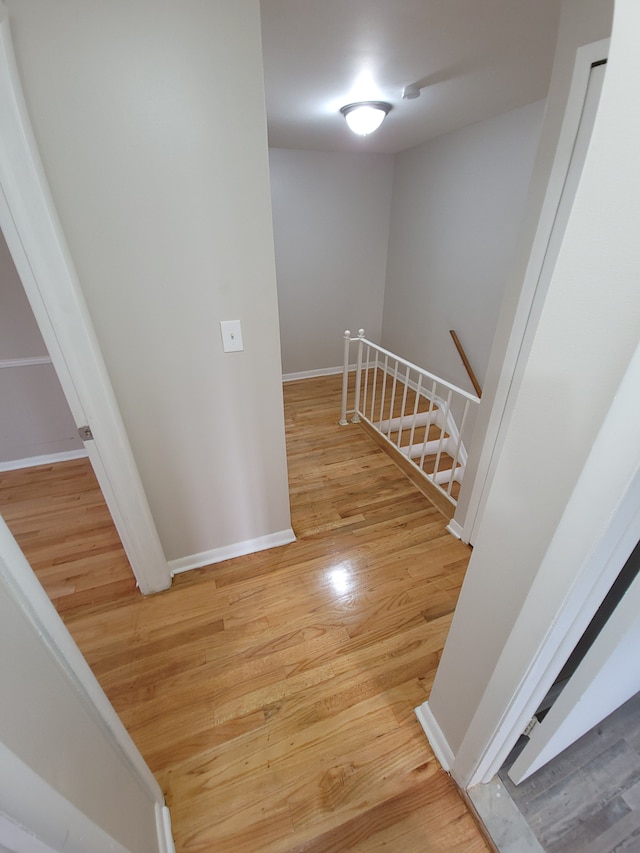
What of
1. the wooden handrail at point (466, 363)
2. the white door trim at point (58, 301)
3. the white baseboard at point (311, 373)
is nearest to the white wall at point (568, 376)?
the white door trim at point (58, 301)

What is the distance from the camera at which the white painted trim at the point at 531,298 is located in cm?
107

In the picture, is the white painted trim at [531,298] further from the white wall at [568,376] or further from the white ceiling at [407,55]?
the white wall at [568,376]

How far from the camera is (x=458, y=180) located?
2938 millimetres

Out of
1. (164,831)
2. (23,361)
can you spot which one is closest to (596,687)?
(164,831)

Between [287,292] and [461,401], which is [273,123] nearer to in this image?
[287,292]

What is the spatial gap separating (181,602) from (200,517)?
1.32 ft

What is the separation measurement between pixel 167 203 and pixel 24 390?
2.13 meters

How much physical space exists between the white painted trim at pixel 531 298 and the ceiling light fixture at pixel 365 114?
55.6 inches

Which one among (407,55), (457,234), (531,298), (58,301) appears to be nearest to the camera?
(58,301)

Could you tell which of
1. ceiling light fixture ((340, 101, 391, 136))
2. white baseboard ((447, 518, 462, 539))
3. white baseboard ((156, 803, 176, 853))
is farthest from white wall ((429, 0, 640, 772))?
ceiling light fixture ((340, 101, 391, 136))

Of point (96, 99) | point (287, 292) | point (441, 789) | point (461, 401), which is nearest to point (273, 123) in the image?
point (287, 292)

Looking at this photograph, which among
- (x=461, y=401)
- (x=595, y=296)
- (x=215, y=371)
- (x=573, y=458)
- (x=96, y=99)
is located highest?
(x=96, y=99)

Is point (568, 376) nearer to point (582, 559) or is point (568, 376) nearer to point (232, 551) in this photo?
point (582, 559)

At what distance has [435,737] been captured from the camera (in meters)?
1.13
